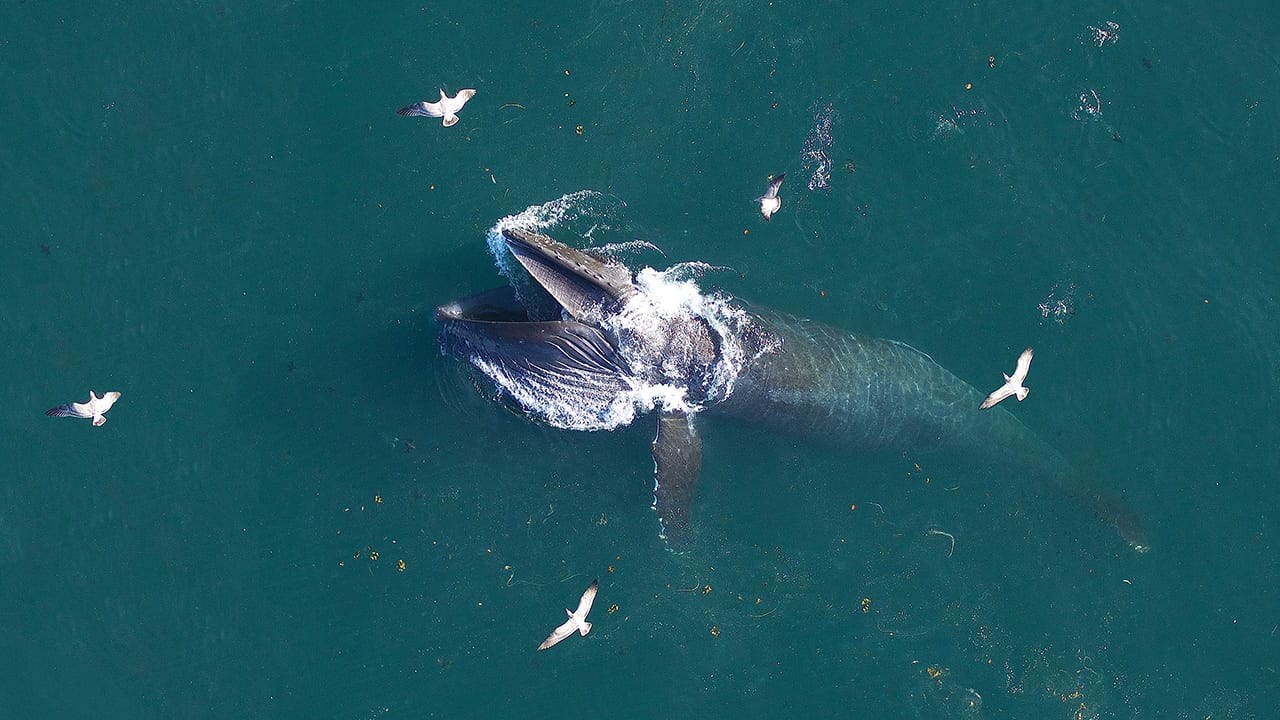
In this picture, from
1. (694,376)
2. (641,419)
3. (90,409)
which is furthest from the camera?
(641,419)

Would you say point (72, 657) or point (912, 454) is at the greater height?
point (912, 454)

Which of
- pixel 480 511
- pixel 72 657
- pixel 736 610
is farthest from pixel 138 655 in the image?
pixel 736 610

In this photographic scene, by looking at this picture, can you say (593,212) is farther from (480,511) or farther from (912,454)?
(912,454)

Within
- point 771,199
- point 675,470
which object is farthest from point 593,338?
point 771,199

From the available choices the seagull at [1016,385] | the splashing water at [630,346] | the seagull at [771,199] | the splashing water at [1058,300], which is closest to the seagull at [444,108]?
the splashing water at [630,346]

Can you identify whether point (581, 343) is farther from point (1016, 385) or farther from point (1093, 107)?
point (1093, 107)

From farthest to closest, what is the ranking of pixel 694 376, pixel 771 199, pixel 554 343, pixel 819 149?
1. pixel 819 149
2. pixel 771 199
3. pixel 694 376
4. pixel 554 343

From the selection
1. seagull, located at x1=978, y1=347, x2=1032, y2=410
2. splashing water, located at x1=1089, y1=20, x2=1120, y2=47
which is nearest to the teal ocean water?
splashing water, located at x1=1089, y1=20, x2=1120, y2=47
